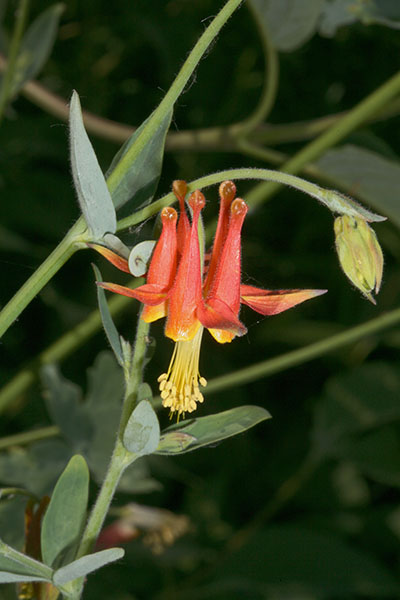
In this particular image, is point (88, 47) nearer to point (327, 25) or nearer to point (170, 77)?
point (170, 77)

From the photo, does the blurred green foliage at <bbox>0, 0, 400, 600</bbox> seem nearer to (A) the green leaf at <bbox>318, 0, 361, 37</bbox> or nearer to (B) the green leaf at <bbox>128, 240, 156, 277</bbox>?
(A) the green leaf at <bbox>318, 0, 361, 37</bbox>

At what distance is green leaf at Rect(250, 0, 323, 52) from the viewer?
0.99 meters

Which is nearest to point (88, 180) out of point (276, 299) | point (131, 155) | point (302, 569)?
point (131, 155)

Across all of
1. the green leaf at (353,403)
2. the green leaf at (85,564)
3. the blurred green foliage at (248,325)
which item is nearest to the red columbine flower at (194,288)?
the green leaf at (85,564)

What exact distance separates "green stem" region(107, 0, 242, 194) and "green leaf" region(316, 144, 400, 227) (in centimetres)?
46

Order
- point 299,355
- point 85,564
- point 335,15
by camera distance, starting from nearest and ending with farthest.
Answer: point 85,564 < point 299,355 < point 335,15

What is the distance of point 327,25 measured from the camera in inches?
40.7

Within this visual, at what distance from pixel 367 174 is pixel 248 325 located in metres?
0.41

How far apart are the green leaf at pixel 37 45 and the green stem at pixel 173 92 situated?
495 mm

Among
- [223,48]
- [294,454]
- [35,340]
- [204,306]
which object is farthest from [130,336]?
[204,306]

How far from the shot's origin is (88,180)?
0.49 metres

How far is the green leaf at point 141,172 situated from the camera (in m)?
0.54

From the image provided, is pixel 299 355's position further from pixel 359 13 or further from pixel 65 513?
pixel 359 13

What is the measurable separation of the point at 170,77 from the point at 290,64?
0.72ft
